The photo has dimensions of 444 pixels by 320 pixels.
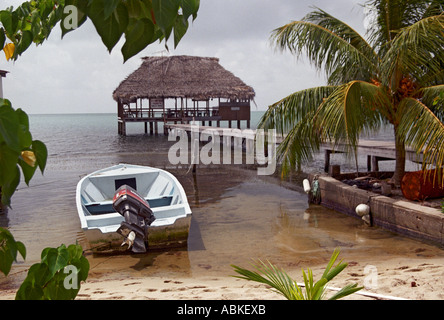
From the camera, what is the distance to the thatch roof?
3509cm

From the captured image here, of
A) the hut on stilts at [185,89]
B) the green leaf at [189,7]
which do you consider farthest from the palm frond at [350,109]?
the hut on stilts at [185,89]

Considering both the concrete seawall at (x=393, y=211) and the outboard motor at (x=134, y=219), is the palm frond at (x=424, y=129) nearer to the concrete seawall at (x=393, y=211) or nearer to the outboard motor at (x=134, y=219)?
the concrete seawall at (x=393, y=211)

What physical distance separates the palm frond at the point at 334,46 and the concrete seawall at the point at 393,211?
2562 millimetres

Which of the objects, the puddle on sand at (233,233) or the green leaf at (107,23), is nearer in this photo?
the green leaf at (107,23)

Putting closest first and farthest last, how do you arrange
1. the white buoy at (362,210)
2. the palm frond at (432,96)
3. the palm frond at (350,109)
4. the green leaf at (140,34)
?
the green leaf at (140,34), the palm frond at (350,109), the palm frond at (432,96), the white buoy at (362,210)

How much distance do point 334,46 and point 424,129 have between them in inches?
113

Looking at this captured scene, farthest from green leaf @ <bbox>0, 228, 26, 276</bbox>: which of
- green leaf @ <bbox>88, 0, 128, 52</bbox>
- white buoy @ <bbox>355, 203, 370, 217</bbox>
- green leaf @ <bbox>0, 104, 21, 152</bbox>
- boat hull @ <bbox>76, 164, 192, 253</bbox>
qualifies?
white buoy @ <bbox>355, 203, 370, 217</bbox>

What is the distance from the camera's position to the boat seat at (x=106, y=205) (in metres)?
8.44

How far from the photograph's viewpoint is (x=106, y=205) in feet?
28.3

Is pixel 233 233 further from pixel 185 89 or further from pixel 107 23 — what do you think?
pixel 185 89

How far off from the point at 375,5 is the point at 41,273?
9675mm

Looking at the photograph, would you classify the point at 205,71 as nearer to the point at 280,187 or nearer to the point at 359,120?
the point at 280,187

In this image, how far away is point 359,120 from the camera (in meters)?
8.30

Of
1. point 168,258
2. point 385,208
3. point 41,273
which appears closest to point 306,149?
point 385,208
